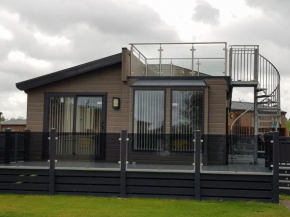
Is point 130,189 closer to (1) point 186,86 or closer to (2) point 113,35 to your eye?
(1) point 186,86

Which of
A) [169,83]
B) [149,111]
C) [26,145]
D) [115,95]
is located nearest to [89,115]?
[115,95]

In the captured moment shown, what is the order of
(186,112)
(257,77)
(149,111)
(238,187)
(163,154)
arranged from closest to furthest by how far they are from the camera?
(238,187) < (163,154) < (186,112) < (149,111) < (257,77)

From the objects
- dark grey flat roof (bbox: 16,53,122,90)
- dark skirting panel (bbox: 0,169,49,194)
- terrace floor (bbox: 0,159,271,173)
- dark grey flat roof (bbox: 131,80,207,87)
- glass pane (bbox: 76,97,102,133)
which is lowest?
dark skirting panel (bbox: 0,169,49,194)

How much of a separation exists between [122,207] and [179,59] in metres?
6.24

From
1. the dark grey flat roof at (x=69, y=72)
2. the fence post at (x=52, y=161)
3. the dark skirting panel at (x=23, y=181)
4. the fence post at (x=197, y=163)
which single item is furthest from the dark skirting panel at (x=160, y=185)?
the dark grey flat roof at (x=69, y=72)

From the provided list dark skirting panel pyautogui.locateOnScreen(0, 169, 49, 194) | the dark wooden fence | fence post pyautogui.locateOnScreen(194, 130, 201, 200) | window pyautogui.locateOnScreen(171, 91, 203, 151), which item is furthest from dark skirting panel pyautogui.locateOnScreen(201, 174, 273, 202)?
dark skirting panel pyautogui.locateOnScreen(0, 169, 49, 194)

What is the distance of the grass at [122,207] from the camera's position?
732 cm

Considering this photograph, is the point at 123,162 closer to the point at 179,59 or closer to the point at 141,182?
the point at 141,182

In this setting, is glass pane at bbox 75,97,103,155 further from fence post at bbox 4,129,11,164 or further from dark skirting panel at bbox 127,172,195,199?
dark skirting panel at bbox 127,172,195,199

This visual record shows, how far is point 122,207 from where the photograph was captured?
8008 millimetres

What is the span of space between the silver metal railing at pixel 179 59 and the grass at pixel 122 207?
4928 millimetres

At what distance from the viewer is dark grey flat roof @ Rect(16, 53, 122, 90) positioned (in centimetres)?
1240

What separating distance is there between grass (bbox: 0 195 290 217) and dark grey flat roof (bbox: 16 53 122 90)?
4.35 metres

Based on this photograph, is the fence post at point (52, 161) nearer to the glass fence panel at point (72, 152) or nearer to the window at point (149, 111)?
the glass fence panel at point (72, 152)
